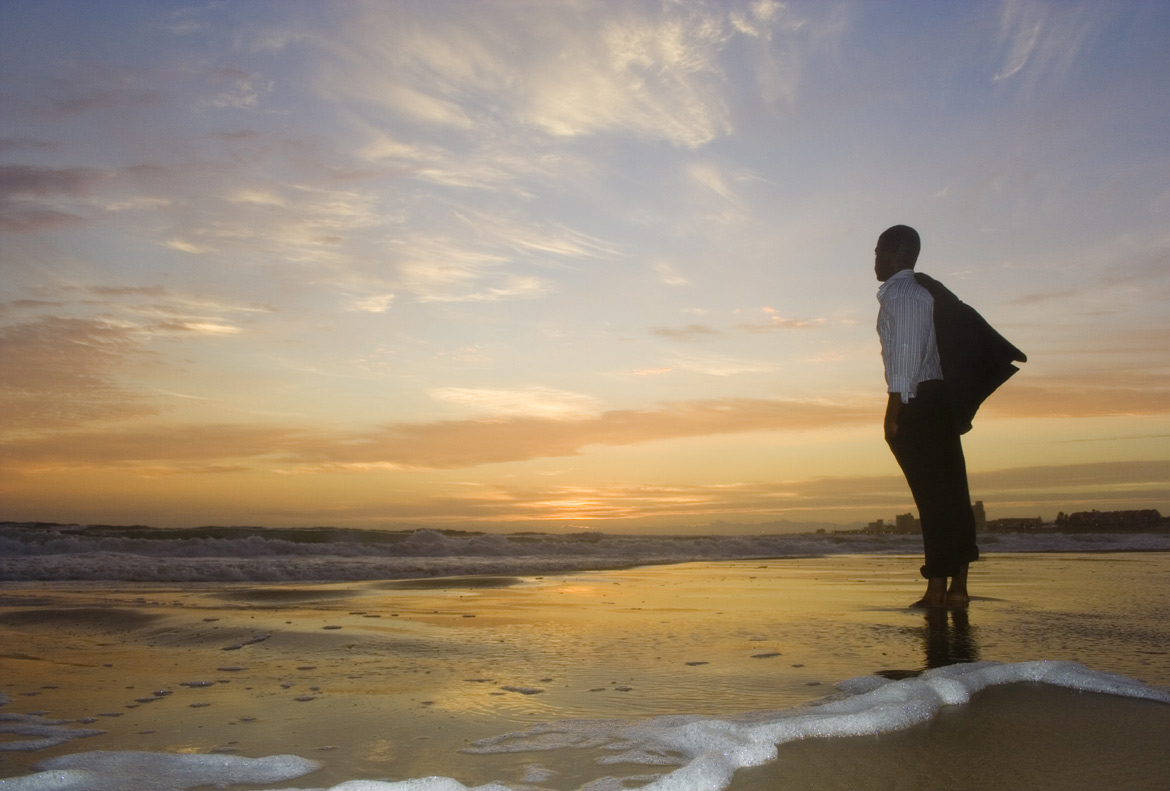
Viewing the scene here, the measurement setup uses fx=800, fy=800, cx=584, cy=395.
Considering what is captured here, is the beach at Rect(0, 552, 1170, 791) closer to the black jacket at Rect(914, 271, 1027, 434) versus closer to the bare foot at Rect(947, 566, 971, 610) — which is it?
the bare foot at Rect(947, 566, 971, 610)

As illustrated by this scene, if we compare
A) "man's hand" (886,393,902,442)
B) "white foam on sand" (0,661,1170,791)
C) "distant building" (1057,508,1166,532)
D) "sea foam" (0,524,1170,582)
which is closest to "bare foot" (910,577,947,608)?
"man's hand" (886,393,902,442)

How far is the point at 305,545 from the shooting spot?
16703 millimetres

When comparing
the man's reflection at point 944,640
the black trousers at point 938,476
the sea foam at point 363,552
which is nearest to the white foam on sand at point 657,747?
the man's reflection at point 944,640

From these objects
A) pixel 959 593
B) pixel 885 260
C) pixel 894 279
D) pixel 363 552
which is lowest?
pixel 363 552

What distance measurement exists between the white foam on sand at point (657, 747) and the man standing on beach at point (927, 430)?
1952 mm

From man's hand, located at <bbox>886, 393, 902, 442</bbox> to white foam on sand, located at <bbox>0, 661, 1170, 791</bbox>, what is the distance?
2142 millimetres

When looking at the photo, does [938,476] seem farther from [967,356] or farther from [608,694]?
[608,694]

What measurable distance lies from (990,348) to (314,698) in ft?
12.9

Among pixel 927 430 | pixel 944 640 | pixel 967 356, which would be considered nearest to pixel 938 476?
pixel 927 430

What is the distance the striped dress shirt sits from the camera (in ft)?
14.5

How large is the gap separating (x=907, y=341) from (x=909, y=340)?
0.5 inches

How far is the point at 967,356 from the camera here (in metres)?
4.49

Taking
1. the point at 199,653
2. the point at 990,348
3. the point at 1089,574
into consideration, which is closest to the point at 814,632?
the point at 990,348

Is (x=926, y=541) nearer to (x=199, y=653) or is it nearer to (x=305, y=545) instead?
(x=199, y=653)
